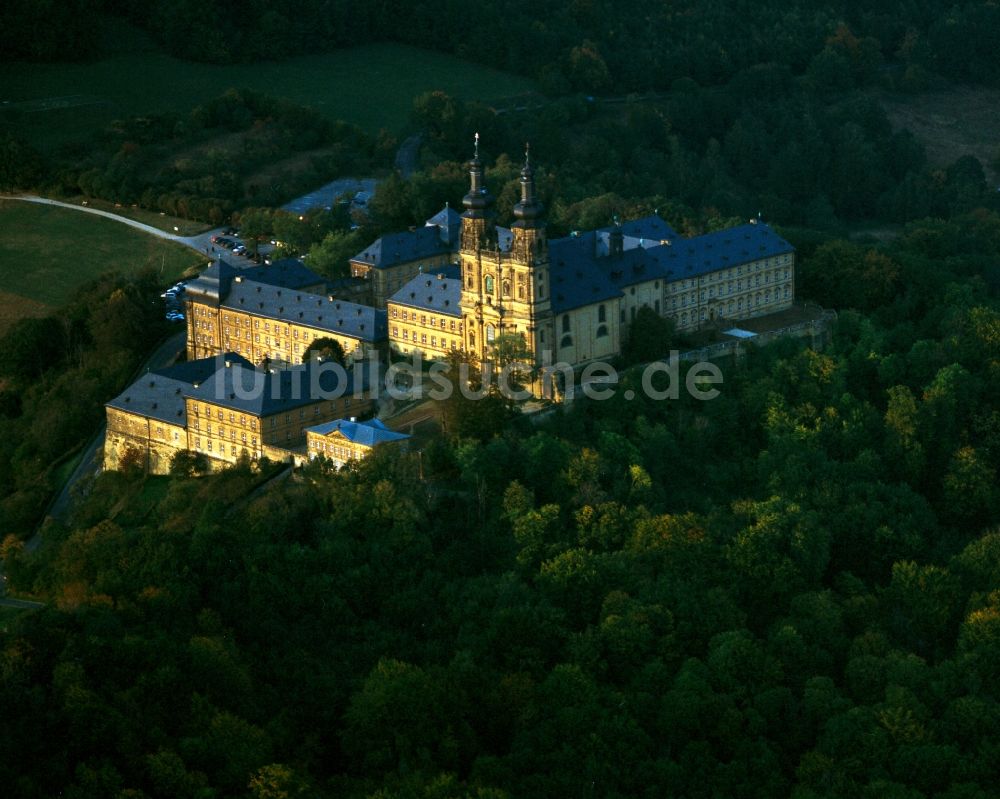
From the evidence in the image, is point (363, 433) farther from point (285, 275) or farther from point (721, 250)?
point (721, 250)

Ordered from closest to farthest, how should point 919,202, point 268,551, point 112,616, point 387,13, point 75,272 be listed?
point 112,616 → point 268,551 → point 75,272 → point 919,202 → point 387,13

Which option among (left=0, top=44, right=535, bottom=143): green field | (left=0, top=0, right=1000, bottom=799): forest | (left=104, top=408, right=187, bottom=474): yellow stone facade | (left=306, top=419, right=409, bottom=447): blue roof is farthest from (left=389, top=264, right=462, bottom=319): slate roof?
(left=0, top=44, right=535, bottom=143): green field

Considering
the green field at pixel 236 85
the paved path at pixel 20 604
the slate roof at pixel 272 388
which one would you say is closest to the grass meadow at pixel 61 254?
the green field at pixel 236 85

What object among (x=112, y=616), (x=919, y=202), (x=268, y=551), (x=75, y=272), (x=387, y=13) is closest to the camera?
(x=112, y=616)

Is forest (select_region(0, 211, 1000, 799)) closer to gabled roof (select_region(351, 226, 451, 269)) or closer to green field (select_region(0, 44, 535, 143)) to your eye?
gabled roof (select_region(351, 226, 451, 269))

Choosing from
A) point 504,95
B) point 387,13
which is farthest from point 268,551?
point 387,13

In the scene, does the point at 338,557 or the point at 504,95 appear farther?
the point at 504,95

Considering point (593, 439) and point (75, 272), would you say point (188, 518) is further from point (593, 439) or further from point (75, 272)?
point (75, 272)
